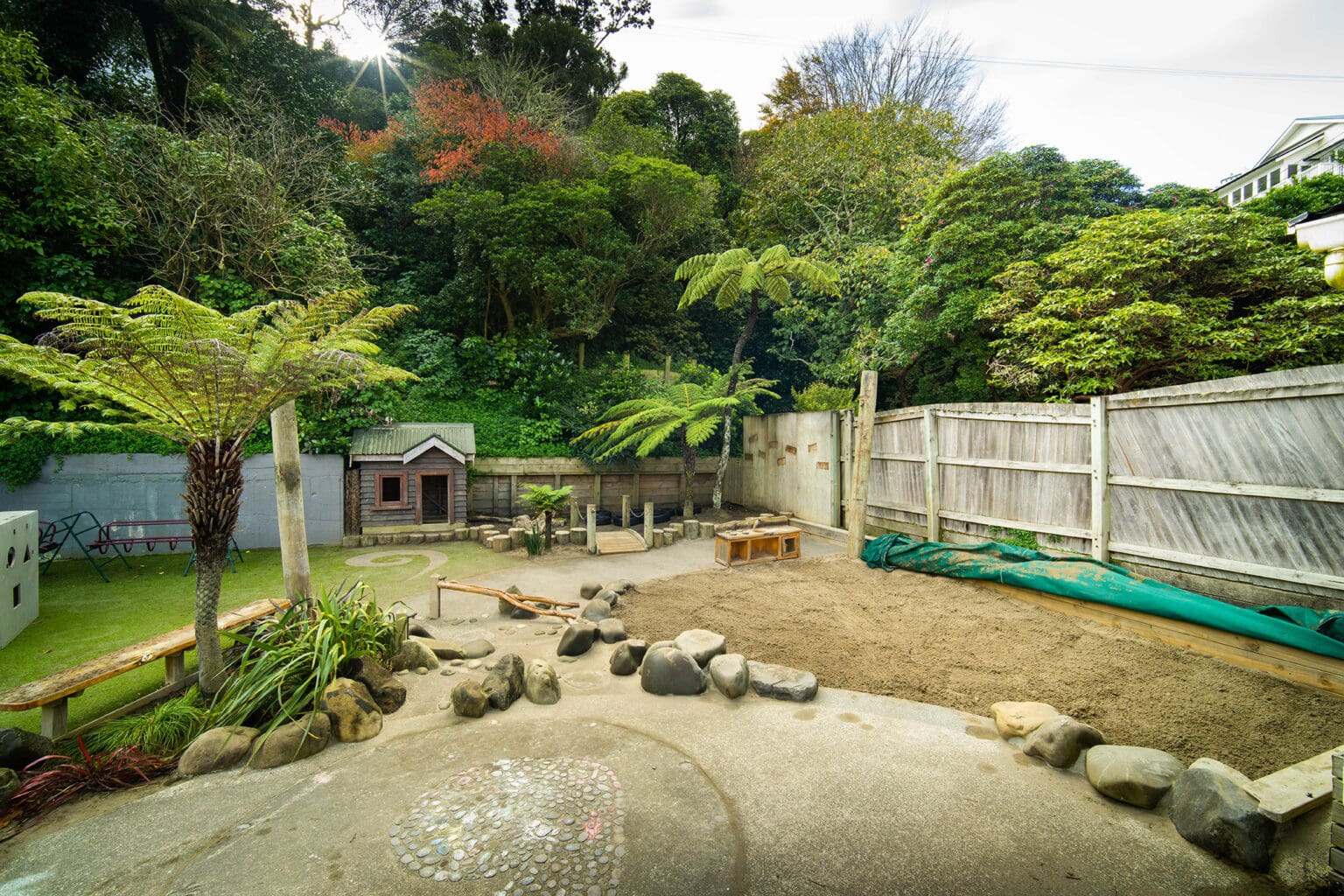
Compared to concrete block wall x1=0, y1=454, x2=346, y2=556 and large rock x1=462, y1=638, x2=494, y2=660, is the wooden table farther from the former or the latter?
concrete block wall x1=0, y1=454, x2=346, y2=556

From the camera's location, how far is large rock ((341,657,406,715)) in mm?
3740

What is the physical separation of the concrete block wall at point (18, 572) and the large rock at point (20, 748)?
2828 millimetres

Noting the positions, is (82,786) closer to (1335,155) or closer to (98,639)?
(98,639)

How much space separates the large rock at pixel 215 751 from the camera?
305 cm

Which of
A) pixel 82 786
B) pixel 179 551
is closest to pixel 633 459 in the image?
pixel 179 551

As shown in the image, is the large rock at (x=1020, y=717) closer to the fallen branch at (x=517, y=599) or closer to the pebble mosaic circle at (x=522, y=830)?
the pebble mosaic circle at (x=522, y=830)

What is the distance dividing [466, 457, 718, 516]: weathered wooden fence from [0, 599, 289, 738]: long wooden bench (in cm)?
A: 627

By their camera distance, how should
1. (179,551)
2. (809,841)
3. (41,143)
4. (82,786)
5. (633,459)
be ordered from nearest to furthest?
(809,841), (82,786), (41,143), (179,551), (633,459)

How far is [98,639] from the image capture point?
4914 mm

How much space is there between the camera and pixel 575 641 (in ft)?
15.0

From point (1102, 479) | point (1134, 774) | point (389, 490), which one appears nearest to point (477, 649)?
point (1134, 774)

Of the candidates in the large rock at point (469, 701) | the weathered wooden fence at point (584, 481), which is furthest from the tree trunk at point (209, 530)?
the weathered wooden fence at point (584, 481)

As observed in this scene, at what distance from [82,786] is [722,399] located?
27.6 feet

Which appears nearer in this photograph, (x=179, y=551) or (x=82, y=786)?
(x=82, y=786)
